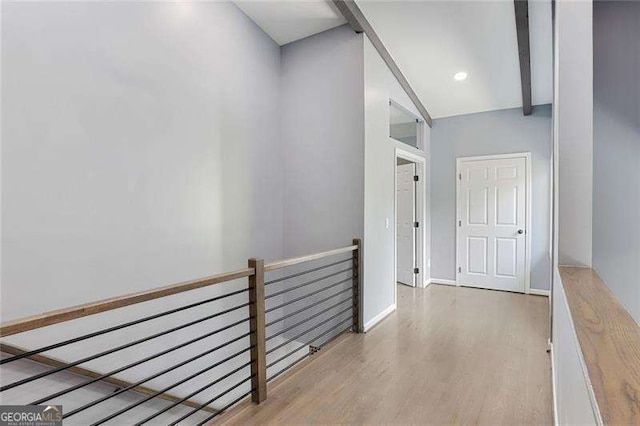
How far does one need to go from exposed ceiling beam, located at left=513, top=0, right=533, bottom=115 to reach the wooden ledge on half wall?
258 centimetres

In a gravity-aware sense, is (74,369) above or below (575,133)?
below

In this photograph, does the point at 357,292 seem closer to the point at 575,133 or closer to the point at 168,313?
the point at 168,313

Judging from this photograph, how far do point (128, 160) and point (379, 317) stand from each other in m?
2.86

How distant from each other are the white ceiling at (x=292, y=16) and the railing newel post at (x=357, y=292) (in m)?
2.23

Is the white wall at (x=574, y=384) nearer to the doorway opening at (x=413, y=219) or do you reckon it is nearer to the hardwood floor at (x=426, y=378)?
the hardwood floor at (x=426, y=378)

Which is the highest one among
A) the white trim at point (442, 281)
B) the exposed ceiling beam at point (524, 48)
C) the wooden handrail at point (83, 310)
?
the exposed ceiling beam at point (524, 48)

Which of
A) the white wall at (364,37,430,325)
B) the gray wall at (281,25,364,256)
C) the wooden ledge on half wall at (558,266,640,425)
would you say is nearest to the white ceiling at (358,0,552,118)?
the white wall at (364,37,430,325)

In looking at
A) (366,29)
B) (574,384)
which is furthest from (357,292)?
(366,29)

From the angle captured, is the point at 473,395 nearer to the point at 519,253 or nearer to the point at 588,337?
the point at 588,337

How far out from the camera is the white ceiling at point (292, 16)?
3115 millimetres

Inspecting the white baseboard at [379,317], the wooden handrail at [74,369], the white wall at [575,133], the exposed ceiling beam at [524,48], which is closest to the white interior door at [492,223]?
the exposed ceiling beam at [524,48]

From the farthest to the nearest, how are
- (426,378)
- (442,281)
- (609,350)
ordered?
(442,281) → (426,378) → (609,350)

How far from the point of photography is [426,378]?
244 cm

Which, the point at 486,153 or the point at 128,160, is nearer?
the point at 128,160
